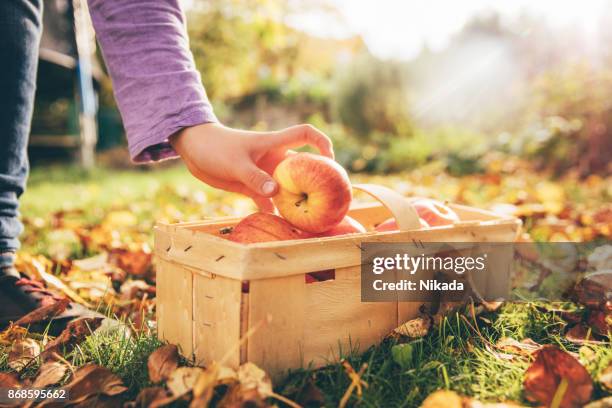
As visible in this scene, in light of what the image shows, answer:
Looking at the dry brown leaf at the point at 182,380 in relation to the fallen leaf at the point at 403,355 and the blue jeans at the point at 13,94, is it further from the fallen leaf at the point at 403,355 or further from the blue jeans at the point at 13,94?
the blue jeans at the point at 13,94

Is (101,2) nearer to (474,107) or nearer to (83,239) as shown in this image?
(83,239)

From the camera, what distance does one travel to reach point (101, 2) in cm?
151

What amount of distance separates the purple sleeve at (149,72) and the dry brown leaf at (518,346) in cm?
87

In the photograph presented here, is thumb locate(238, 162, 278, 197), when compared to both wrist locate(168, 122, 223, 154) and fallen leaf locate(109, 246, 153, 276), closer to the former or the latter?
wrist locate(168, 122, 223, 154)

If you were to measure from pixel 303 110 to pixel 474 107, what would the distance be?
411 centimetres

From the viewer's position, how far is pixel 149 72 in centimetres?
147

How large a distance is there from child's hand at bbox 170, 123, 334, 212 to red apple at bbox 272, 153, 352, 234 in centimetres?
6

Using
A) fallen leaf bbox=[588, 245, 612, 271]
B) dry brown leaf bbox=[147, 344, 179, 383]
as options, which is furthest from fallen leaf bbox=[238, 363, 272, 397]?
fallen leaf bbox=[588, 245, 612, 271]

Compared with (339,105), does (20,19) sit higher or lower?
lower

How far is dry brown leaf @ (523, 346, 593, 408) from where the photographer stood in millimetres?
1057

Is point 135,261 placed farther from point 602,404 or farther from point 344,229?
point 602,404

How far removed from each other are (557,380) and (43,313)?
1.24 meters

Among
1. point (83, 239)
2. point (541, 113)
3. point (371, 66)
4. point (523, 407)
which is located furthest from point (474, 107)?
point (523, 407)

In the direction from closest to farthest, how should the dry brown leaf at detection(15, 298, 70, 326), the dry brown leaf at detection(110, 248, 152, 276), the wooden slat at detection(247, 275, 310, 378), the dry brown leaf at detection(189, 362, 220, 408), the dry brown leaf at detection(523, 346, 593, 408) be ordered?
the dry brown leaf at detection(189, 362, 220, 408) → the dry brown leaf at detection(523, 346, 593, 408) → the wooden slat at detection(247, 275, 310, 378) → the dry brown leaf at detection(15, 298, 70, 326) → the dry brown leaf at detection(110, 248, 152, 276)
